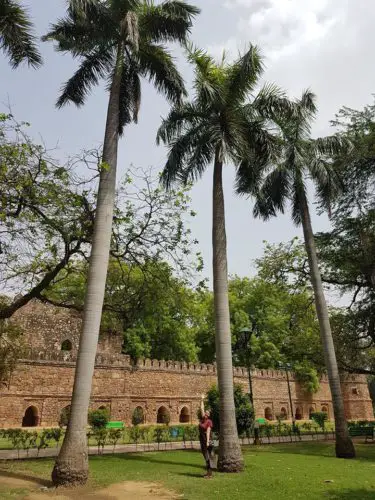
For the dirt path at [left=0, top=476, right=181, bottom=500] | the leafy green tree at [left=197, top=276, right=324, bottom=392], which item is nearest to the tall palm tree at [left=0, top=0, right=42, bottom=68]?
the dirt path at [left=0, top=476, right=181, bottom=500]

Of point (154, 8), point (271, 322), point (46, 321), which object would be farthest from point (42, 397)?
point (271, 322)

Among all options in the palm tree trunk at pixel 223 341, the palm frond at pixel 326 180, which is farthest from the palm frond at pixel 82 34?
the palm frond at pixel 326 180

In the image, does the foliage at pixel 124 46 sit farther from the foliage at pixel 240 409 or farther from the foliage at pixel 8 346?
the foliage at pixel 240 409

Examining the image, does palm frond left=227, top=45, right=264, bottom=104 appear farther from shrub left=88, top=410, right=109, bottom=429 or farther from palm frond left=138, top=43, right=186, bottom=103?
shrub left=88, top=410, right=109, bottom=429

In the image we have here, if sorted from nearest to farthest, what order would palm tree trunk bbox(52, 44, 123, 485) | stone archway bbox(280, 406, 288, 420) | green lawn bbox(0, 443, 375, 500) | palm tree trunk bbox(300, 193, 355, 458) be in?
1. green lawn bbox(0, 443, 375, 500)
2. palm tree trunk bbox(52, 44, 123, 485)
3. palm tree trunk bbox(300, 193, 355, 458)
4. stone archway bbox(280, 406, 288, 420)

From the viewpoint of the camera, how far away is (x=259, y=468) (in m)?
9.72

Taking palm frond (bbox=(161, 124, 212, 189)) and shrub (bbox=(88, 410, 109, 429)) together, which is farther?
shrub (bbox=(88, 410, 109, 429))

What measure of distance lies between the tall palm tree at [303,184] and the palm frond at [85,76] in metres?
4.98

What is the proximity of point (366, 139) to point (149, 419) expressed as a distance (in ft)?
60.7

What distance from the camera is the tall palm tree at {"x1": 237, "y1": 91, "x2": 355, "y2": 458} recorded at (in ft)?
43.2

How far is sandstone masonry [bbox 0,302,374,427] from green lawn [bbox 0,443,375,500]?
30.2 ft

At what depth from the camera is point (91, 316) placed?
839cm

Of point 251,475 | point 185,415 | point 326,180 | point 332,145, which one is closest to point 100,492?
point 251,475

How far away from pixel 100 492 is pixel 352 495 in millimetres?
4304
